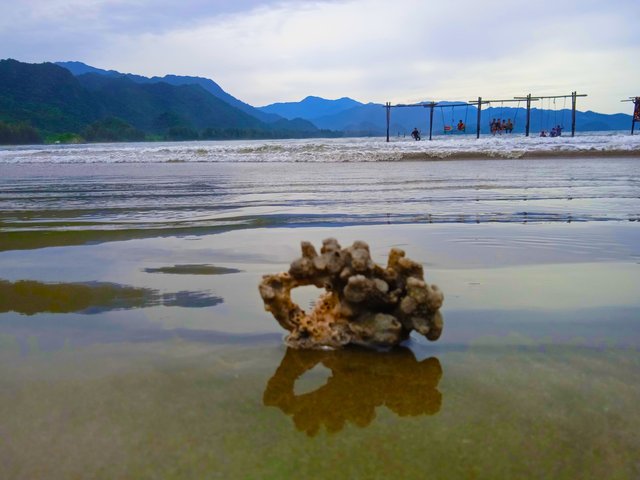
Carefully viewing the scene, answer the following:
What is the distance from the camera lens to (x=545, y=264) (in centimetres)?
342

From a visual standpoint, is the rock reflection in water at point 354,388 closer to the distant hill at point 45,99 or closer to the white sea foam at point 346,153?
the white sea foam at point 346,153

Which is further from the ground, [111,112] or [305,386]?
[111,112]

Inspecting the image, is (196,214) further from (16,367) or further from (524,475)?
(524,475)

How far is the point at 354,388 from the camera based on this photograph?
1684 mm

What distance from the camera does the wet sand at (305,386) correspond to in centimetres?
129

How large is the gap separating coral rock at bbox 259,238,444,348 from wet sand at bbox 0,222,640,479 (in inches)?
3.4

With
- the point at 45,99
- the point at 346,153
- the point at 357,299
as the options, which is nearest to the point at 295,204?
the point at 357,299

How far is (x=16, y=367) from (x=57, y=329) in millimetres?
418

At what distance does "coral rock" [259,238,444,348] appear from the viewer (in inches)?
76.2

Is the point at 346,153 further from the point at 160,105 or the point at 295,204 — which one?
the point at 160,105

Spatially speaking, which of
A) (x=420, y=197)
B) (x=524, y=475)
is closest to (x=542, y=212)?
(x=420, y=197)

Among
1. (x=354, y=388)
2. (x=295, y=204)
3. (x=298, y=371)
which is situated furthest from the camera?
(x=295, y=204)

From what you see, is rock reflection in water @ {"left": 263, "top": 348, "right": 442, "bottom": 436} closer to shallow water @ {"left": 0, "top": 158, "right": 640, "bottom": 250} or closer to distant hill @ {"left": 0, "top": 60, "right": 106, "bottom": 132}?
shallow water @ {"left": 0, "top": 158, "right": 640, "bottom": 250}

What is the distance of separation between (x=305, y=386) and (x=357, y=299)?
15.9 inches
